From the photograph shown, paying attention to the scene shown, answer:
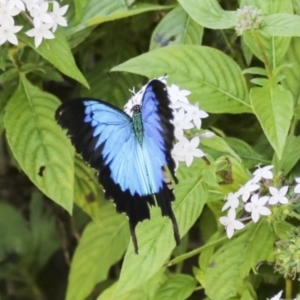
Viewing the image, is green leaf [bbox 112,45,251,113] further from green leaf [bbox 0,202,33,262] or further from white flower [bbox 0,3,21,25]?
green leaf [bbox 0,202,33,262]

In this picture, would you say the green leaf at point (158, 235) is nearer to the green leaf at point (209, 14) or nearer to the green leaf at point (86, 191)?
the green leaf at point (209, 14)

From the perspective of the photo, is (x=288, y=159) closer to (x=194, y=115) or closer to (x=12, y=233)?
(x=194, y=115)

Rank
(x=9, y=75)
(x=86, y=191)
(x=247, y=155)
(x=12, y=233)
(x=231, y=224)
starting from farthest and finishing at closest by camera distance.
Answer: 1. (x=12, y=233)
2. (x=86, y=191)
3. (x=9, y=75)
4. (x=247, y=155)
5. (x=231, y=224)

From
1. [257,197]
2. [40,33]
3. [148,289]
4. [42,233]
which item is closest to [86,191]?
[148,289]

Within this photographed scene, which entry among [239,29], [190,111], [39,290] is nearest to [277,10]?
[239,29]

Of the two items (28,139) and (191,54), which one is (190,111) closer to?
(191,54)

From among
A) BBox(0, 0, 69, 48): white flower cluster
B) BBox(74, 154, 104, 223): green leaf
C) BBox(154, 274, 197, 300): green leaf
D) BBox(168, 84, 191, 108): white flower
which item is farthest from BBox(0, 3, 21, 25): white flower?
BBox(154, 274, 197, 300): green leaf

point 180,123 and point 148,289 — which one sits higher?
point 180,123
